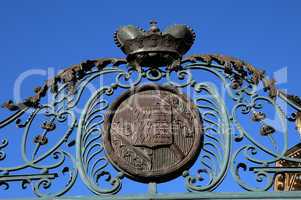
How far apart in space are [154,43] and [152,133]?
1.03 meters

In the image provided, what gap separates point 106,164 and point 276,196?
1798 mm

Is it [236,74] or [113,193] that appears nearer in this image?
[113,193]

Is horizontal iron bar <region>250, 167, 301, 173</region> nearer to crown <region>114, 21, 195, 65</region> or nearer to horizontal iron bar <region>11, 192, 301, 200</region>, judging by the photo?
horizontal iron bar <region>11, 192, 301, 200</region>

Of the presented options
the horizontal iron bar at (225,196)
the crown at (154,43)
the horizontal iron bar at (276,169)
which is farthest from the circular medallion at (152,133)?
the horizontal iron bar at (276,169)

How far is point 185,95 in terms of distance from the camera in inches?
358

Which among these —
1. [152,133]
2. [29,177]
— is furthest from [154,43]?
[29,177]

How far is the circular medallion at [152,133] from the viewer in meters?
8.71

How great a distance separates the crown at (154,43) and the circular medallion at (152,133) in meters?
0.34

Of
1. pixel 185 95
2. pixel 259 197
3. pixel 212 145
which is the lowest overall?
pixel 259 197

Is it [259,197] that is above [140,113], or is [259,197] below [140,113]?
below

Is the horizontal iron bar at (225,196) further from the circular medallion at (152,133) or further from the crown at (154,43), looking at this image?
the crown at (154,43)

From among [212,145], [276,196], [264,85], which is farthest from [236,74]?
[276,196]

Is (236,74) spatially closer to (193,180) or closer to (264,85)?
(264,85)

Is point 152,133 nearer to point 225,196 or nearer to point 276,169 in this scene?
point 225,196
